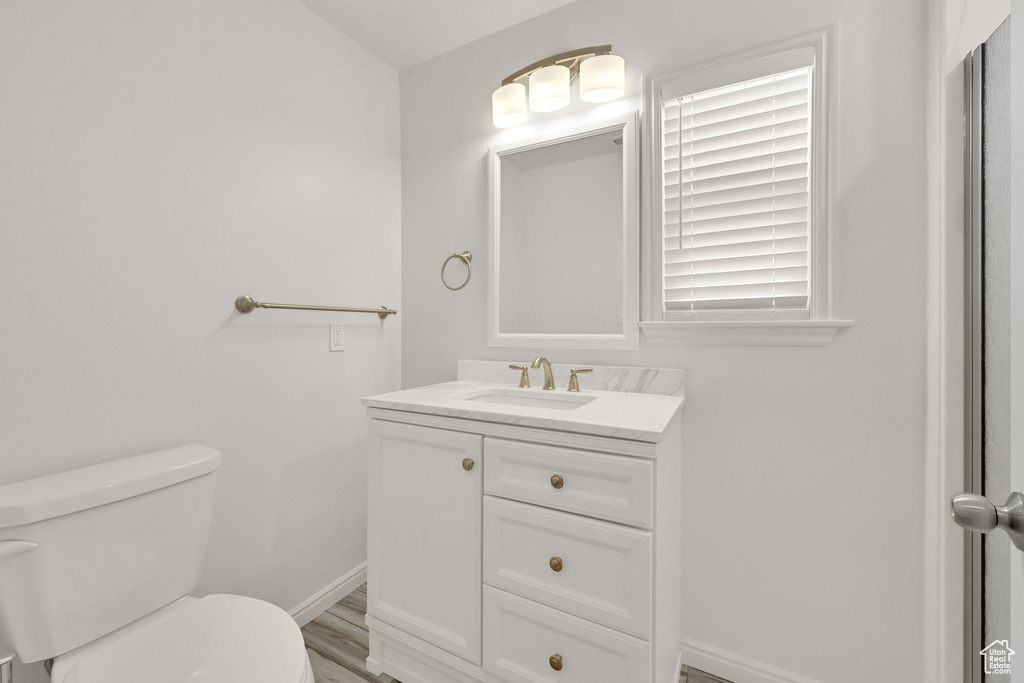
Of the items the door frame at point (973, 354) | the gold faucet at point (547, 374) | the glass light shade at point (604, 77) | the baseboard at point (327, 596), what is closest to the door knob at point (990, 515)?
the door frame at point (973, 354)

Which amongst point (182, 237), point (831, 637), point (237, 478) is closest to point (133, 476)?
point (237, 478)

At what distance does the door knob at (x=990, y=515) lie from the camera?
46 centimetres

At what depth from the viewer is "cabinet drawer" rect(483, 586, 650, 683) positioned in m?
1.08

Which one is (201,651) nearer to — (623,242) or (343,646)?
(343,646)

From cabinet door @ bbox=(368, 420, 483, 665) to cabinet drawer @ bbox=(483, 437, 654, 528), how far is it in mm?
72

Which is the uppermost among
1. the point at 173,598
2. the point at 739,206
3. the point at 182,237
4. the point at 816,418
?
the point at 739,206

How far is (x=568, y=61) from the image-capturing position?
1665 mm

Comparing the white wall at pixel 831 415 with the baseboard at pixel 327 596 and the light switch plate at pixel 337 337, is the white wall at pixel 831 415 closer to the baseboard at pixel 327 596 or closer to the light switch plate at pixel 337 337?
the light switch plate at pixel 337 337

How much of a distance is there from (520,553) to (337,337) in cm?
116

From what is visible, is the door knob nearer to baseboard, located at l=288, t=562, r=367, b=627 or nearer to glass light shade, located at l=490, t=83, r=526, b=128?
glass light shade, located at l=490, t=83, r=526, b=128

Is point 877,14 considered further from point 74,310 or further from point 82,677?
point 82,677

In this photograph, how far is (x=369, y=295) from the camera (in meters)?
2.01

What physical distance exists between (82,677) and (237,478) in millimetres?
665

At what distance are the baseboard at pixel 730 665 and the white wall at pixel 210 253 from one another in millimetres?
1371
